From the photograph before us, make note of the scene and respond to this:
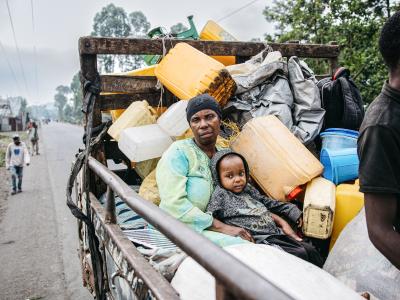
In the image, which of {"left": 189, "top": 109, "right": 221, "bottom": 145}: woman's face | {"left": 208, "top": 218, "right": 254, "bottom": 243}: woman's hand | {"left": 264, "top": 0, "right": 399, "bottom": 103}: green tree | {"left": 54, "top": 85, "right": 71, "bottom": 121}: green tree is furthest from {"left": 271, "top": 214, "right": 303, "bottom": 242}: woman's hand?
{"left": 54, "top": 85, "right": 71, "bottom": 121}: green tree

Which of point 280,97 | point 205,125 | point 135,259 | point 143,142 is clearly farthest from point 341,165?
point 135,259

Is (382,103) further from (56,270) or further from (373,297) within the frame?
(56,270)

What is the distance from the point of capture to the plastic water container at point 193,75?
278 centimetres

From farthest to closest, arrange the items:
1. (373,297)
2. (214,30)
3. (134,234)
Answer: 1. (214,30)
2. (134,234)
3. (373,297)

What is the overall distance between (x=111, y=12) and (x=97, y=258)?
56.3 m

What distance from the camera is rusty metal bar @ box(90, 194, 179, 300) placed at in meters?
1.29

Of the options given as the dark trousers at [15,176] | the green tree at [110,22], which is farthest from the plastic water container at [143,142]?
the green tree at [110,22]

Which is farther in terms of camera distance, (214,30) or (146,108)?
(214,30)

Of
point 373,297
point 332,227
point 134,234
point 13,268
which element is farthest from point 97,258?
point 13,268

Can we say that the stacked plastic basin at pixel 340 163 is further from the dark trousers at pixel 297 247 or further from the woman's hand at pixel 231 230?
the woman's hand at pixel 231 230

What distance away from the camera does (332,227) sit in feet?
7.48

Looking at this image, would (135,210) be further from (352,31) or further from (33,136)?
(33,136)

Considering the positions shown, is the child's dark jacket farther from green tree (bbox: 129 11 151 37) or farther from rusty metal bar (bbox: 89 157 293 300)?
green tree (bbox: 129 11 151 37)

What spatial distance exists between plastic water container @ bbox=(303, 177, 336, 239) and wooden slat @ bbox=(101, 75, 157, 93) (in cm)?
163
